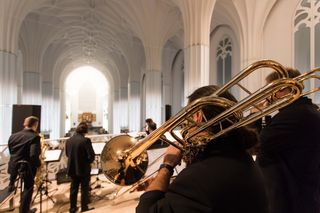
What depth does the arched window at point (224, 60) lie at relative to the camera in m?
15.3

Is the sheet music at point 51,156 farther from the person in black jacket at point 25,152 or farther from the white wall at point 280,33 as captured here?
the white wall at point 280,33

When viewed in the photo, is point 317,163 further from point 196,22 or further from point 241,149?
point 196,22

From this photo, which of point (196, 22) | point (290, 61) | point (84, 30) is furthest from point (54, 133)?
point (290, 61)

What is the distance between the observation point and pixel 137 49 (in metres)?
22.3

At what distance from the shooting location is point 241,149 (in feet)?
3.92

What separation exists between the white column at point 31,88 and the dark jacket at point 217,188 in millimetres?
18658

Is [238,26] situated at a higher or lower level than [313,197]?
higher

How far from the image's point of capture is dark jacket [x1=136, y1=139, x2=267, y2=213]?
3.31 ft

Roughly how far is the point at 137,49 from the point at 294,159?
70.2ft

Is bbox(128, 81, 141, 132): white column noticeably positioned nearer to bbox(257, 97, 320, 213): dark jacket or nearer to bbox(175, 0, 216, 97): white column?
bbox(175, 0, 216, 97): white column

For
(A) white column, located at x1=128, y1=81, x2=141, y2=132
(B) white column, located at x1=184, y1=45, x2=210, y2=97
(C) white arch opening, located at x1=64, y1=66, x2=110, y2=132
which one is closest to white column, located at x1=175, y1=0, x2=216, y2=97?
(B) white column, located at x1=184, y1=45, x2=210, y2=97

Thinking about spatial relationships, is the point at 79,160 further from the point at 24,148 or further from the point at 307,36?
the point at 307,36

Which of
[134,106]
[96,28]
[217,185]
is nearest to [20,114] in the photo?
[217,185]

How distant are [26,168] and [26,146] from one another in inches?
17.6
